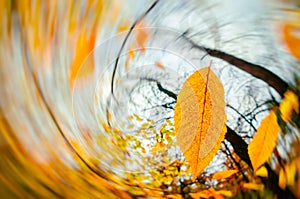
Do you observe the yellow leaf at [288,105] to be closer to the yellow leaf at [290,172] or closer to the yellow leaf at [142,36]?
the yellow leaf at [290,172]

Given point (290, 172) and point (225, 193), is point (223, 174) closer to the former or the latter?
point (225, 193)

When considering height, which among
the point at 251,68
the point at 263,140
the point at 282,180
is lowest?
the point at 282,180

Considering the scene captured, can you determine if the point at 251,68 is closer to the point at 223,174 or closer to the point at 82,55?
the point at 223,174

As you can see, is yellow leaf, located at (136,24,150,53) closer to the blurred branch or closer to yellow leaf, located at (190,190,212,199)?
the blurred branch

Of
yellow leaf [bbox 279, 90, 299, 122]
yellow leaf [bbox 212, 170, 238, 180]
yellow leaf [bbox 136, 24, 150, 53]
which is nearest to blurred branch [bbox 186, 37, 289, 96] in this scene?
yellow leaf [bbox 279, 90, 299, 122]

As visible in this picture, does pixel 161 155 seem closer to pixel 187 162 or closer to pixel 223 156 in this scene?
pixel 187 162

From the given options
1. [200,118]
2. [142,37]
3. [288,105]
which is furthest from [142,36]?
[288,105]

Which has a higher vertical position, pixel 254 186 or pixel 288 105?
pixel 288 105
